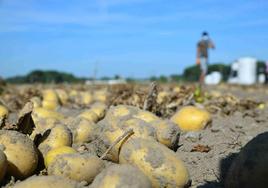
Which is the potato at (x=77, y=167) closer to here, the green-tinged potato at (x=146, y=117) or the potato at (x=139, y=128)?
the potato at (x=139, y=128)

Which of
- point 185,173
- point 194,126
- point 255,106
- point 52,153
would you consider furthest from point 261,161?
point 255,106

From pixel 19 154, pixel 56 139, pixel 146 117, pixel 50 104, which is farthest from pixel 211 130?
pixel 50 104

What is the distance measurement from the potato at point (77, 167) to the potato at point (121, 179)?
0.34m

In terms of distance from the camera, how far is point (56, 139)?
433cm

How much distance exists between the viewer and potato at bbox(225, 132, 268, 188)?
3.12 metres

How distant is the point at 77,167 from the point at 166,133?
1.23 metres

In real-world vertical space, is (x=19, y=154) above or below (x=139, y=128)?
below

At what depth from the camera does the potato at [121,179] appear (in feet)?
9.84

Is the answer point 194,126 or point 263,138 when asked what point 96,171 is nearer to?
point 263,138

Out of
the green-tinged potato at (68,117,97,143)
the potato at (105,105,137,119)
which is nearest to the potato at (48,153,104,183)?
the green-tinged potato at (68,117,97,143)

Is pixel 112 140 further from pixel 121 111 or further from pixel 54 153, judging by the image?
pixel 121 111

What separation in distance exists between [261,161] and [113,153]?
1.29m

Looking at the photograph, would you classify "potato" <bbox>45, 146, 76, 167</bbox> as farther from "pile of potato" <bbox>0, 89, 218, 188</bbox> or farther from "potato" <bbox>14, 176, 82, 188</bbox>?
"potato" <bbox>14, 176, 82, 188</bbox>

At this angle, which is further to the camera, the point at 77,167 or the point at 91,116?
the point at 91,116
